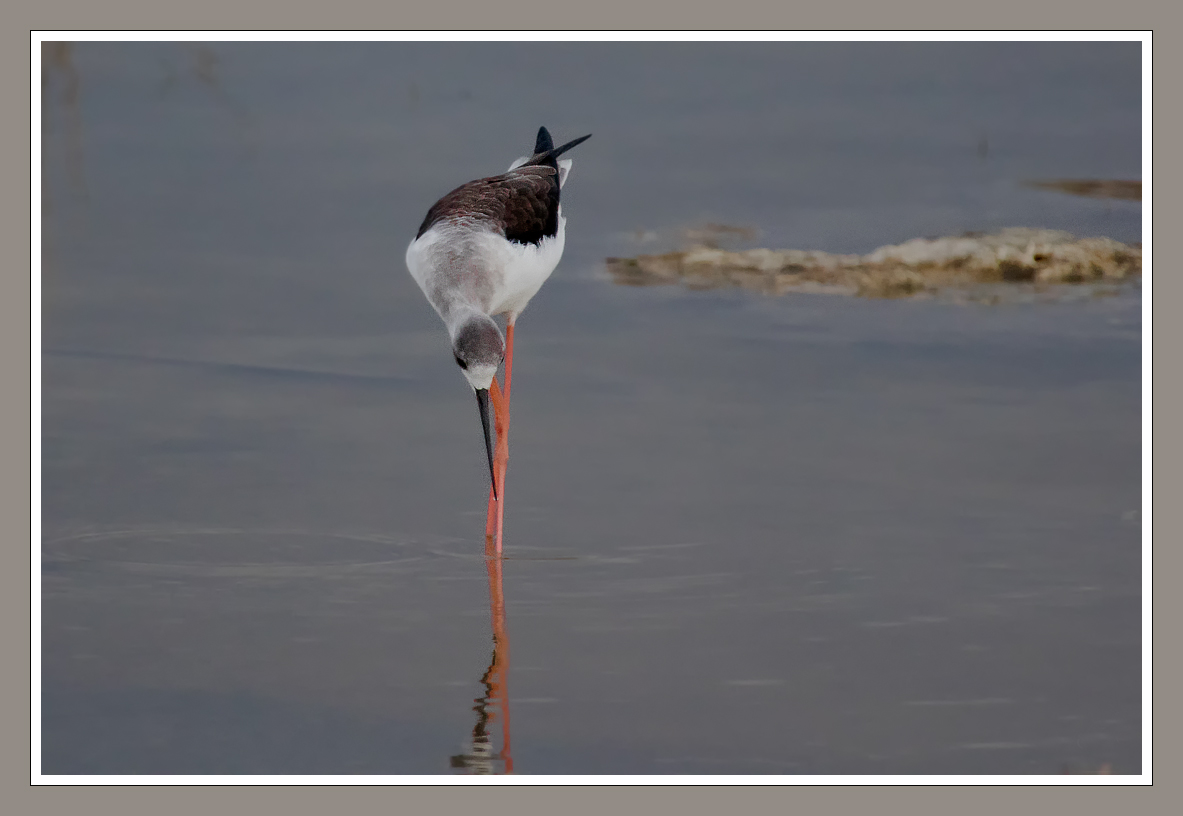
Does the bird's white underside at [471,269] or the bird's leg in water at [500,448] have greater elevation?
the bird's white underside at [471,269]

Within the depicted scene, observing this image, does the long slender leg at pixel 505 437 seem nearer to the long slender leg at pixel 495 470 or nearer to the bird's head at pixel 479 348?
the long slender leg at pixel 495 470

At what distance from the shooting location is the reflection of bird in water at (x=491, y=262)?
4.66 metres

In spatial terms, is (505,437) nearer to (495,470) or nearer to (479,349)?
(495,470)

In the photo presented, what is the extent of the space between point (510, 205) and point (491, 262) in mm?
321

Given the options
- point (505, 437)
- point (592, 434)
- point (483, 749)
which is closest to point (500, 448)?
point (505, 437)

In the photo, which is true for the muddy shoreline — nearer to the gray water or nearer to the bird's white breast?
the gray water

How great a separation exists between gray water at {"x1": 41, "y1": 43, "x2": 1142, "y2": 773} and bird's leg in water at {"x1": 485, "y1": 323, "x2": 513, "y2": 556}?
0.04 metres

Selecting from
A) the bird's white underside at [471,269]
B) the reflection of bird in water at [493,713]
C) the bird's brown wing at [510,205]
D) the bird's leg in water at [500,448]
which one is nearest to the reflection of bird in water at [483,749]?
the reflection of bird in water at [493,713]

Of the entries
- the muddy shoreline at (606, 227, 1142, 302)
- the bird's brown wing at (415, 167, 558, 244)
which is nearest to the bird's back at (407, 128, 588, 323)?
the bird's brown wing at (415, 167, 558, 244)

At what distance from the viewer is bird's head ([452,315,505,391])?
458 cm

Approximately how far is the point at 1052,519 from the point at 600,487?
1.29m

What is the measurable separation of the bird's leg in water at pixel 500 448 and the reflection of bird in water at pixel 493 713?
1.76 feet

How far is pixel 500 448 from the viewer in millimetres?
5094

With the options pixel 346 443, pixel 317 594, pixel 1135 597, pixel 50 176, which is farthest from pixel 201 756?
pixel 1135 597
